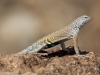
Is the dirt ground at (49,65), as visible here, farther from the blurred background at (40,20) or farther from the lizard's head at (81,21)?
the blurred background at (40,20)

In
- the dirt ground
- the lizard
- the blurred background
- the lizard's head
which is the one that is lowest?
the dirt ground

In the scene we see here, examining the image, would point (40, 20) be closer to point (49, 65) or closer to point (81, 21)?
point (81, 21)

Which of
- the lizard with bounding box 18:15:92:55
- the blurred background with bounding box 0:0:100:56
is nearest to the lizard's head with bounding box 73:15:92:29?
the lizard with bounding box 18:15:92:55

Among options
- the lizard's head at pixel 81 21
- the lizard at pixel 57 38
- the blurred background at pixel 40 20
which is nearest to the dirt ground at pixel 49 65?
the lizard at pixel 57 38

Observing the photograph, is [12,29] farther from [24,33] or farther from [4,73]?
[4,73]

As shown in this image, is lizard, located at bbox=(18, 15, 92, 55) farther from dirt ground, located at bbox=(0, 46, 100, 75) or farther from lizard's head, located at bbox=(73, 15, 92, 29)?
dirt ground, located at bbox=(0, 46, 100, 75)

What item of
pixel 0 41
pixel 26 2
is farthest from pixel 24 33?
pixel 26 2

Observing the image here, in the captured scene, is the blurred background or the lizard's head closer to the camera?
the lizard's head
